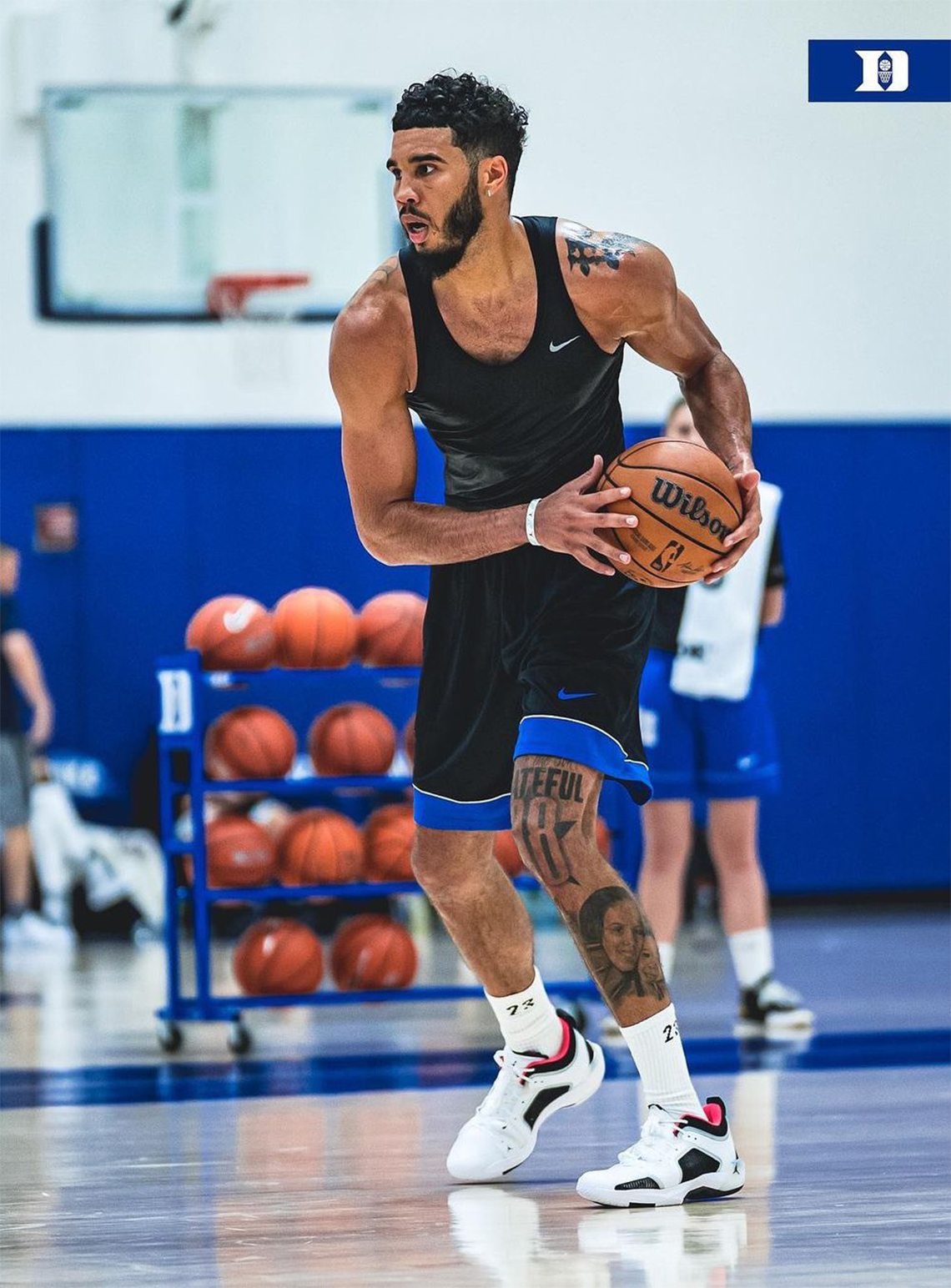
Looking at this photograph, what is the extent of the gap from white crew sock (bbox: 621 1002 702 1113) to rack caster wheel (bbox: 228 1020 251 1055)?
242 centimetres

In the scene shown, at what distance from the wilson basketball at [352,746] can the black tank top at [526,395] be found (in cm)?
223

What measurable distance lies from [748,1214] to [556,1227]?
0.29 metres

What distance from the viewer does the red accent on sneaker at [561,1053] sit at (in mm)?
3281

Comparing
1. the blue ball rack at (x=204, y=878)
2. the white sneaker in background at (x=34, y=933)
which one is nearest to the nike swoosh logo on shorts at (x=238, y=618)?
the blue ball rack at (x=204, y=878)

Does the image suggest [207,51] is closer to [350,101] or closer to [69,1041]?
[350,101]

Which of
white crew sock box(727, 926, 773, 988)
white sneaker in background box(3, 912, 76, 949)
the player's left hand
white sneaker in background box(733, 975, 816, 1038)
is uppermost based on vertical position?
the player's left hand

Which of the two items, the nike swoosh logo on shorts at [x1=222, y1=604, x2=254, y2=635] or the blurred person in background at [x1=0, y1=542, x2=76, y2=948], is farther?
the blurred person in background at [x1=0, y1=542, x2=76, y2=948]

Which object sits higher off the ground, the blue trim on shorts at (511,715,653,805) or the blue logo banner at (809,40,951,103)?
the blue logo banner at (809,40,951,103)

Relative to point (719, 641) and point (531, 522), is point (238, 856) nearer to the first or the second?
point (719, 641)

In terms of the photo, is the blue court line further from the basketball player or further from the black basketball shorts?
the black basketball shorts

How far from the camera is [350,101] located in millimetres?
9750

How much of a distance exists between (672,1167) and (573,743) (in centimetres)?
65

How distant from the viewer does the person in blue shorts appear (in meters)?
5.29

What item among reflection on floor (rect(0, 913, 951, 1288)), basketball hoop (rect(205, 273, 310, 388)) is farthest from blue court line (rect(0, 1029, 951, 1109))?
basketball hoop (rect(205, 273, 310, 388))
